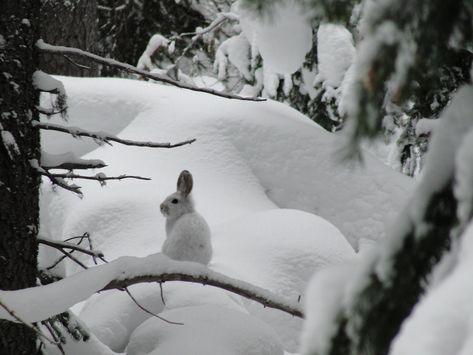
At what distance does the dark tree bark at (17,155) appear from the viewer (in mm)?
2359

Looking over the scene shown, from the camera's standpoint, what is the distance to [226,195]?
5504mm

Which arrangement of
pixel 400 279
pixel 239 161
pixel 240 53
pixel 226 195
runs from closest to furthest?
pixel 400 279
pixel 226 195
pixel 239 161
pixel 240 53

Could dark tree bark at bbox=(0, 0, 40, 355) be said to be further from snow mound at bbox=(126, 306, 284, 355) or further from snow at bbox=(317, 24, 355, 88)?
snow at bbox=(317, 24, 355, 88)

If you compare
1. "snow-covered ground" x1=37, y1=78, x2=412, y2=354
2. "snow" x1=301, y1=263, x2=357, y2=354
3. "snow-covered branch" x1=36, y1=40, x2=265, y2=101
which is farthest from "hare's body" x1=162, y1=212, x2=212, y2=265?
"snow" x1=301, y1=263, x2=357, y2=354

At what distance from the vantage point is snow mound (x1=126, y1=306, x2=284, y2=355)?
2.98 m

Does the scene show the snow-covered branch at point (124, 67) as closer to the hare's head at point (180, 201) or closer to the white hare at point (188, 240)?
the white hare at point (188, 240)

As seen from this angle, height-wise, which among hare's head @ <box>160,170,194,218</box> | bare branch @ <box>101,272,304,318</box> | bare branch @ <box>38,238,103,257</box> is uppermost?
bare branch @ <box>101,272,304,318</box>

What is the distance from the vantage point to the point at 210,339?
3.00 m

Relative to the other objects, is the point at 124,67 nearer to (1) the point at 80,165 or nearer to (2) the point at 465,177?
(1) the point at 80,165

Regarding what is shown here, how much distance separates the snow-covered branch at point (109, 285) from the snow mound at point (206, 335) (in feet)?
2.01

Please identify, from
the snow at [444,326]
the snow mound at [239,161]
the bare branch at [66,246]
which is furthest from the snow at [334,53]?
the snow at [444,326]

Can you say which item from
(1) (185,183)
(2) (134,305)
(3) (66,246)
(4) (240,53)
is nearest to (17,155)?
(3) (66,246)

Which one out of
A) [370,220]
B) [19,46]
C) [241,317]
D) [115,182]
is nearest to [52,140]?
[115,182]

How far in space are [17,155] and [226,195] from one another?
3.18 meters
